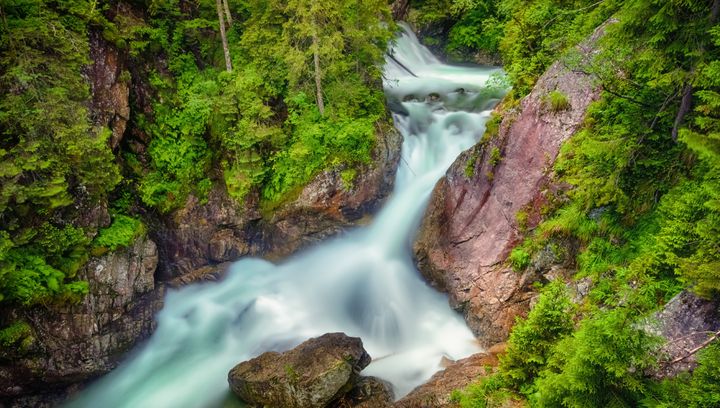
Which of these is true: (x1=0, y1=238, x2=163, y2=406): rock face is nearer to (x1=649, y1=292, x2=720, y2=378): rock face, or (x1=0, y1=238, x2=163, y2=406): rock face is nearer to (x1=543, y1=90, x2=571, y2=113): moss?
(x1=543, y1=90, x2=571, y2=113): moss

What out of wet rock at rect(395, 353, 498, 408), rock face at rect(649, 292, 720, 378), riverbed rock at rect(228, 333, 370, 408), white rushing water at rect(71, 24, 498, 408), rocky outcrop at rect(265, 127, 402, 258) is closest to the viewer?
rock face at rect(649, 292, 720, 378)

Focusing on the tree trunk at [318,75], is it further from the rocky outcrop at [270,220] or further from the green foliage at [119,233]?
the green foliage at [119,233]

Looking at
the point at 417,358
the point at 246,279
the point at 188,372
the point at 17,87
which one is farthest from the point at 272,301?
the point at 17,87

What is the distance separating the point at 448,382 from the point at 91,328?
875cm

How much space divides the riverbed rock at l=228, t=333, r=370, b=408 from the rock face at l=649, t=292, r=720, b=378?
229 inches

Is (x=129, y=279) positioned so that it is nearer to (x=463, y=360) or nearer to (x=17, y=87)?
(x=17, y=87)

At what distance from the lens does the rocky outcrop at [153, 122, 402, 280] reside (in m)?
13.2

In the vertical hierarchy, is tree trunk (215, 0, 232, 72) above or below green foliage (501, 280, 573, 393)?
above

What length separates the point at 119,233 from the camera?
1070 cm

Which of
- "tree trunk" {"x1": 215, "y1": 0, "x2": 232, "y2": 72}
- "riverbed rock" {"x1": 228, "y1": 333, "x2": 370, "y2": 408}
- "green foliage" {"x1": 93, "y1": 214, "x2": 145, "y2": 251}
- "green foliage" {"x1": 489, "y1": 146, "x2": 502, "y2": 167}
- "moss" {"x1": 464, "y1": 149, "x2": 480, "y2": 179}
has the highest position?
"tree trunk" {"x1": 215, "y1": 0, "x2": 232, "y2": 72}

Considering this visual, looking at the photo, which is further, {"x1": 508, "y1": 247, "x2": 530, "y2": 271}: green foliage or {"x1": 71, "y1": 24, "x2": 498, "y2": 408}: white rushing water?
{"x1": 71, "y1": 24, "x2": 498, "y2": 408}: white rushing water

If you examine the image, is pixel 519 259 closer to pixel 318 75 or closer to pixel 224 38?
pixel 318 75

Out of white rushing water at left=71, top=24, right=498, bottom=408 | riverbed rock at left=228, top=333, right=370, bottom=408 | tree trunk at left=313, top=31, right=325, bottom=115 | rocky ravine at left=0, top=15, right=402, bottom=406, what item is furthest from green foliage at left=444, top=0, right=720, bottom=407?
tree trunk at left=313, top=31, right=325, bottom=115

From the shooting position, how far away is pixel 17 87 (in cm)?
916
